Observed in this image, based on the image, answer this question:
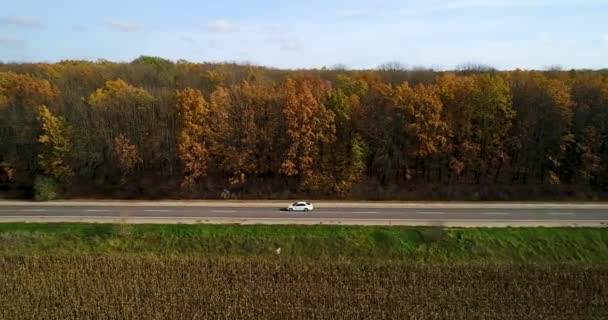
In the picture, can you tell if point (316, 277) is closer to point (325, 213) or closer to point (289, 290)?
point (289, 290)

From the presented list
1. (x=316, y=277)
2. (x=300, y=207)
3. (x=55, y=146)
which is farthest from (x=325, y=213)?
(x=55, y=146)

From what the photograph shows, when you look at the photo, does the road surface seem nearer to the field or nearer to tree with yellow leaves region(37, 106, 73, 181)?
the field

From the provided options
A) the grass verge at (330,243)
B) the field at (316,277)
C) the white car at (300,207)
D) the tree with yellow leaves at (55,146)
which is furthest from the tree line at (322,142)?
the field at (316,277)

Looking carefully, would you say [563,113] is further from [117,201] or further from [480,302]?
[117,201]

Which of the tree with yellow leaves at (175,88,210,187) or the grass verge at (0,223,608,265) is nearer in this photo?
the grass verge at (0,223,608,265)

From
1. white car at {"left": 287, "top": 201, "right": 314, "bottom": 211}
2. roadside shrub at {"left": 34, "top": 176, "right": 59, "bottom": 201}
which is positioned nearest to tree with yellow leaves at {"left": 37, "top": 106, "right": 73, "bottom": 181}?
roadside shrub at {"left": 34, "top": 176, "right": 59, "bottom": 201}
